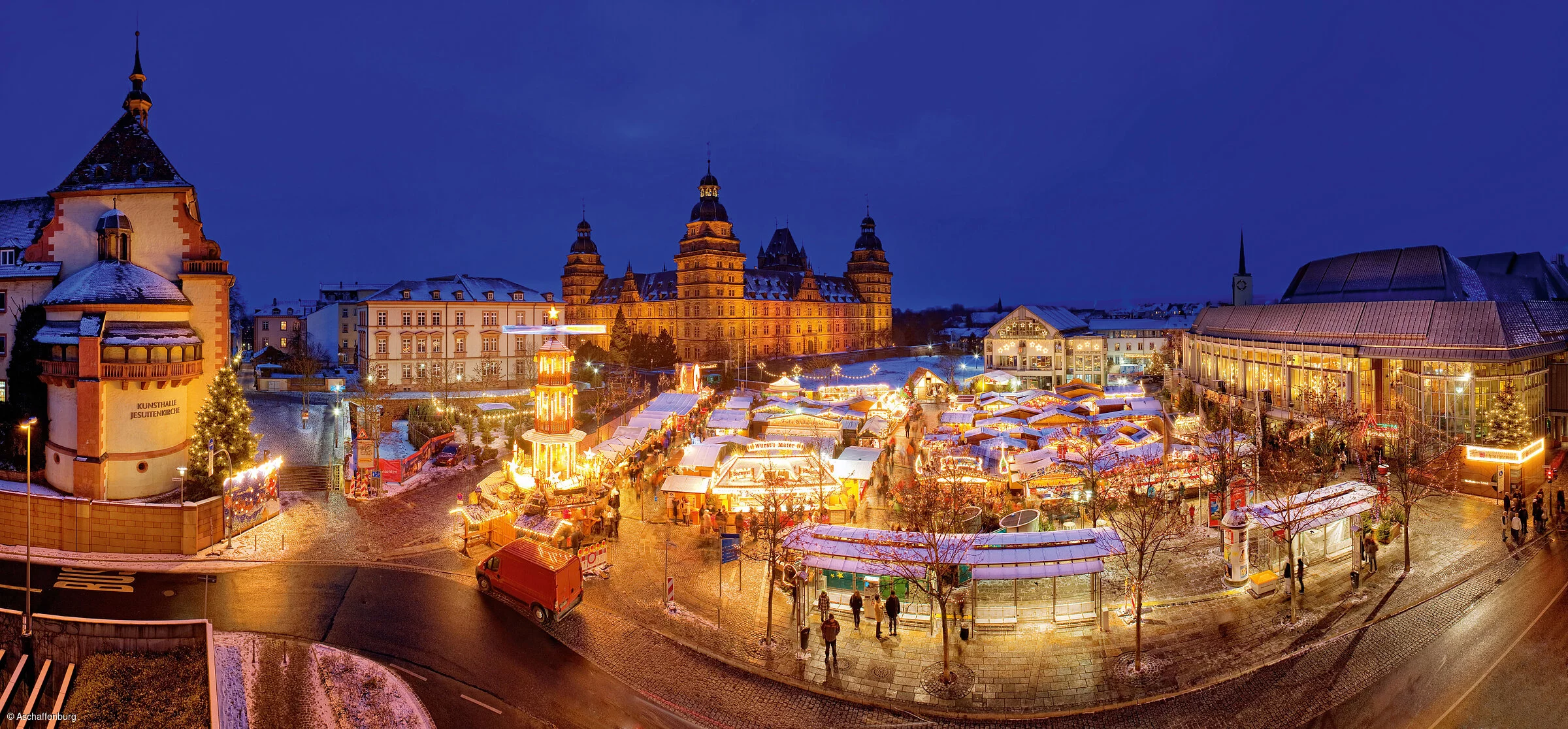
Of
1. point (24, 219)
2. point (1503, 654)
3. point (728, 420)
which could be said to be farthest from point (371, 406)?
Answer: point (1503, 654)

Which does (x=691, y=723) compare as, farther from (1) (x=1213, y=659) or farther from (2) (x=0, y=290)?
(2) (x=0, y=290)

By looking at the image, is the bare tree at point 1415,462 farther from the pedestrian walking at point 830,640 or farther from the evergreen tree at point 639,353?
the evergreen tree at point 639,353

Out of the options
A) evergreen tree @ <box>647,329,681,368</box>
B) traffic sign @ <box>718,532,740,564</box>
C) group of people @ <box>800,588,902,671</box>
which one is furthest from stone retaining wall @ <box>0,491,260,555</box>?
evergreen tree @ <box>647,329,681,368</box>

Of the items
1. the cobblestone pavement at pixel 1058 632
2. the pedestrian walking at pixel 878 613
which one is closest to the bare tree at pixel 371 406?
the cobblestone pavement at pixel 1058 632

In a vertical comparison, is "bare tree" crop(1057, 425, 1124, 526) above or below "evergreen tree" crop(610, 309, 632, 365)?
below

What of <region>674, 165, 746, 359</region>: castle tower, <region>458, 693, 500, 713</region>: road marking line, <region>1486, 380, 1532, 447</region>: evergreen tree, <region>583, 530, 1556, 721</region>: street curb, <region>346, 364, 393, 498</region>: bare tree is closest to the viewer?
<region>583, 530, 1556, 721</region>: street curb

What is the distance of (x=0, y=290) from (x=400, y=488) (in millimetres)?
14138

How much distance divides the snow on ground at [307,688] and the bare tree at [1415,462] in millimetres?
19762

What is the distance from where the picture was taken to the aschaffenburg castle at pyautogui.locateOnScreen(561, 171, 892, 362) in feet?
254

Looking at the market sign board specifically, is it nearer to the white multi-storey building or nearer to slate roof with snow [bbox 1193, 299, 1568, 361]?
slate roof with snow [bbox 1193, 299, 1568, 361]

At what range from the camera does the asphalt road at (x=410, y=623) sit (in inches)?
459

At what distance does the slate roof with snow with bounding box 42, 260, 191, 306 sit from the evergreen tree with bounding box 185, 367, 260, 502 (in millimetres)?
2822

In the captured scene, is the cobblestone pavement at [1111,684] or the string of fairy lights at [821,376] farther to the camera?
the string of fairy lights at [821,376]

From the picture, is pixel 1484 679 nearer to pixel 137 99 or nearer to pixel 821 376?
pixel 137 99
